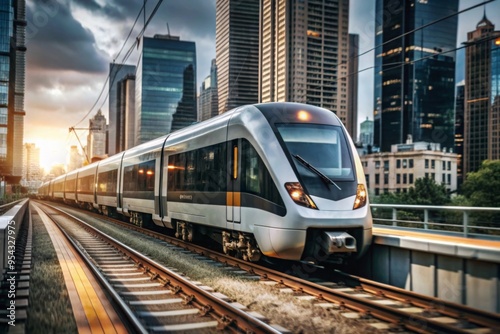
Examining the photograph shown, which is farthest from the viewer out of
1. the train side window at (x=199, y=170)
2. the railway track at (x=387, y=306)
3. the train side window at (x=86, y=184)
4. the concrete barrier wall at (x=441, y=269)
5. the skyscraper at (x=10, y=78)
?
the skyscraper at (x=10, y=78)

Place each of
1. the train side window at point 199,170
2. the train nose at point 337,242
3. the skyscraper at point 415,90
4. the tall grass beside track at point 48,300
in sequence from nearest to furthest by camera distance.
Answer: the tall grass beside track at point 48,300 → the train nose at point 337,242 → the train side window at point 199,170 → the skyscraper at point 415,90

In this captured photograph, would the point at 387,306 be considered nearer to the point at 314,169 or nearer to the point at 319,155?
the point at 314,169

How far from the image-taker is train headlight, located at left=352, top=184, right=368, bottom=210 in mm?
9172

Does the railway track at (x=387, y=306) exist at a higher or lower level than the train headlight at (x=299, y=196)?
lower

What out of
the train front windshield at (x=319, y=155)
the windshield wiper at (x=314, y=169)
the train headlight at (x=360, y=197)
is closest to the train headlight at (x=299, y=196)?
the train front windshield at (x=319, y=155)

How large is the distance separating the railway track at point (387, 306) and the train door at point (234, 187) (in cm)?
135

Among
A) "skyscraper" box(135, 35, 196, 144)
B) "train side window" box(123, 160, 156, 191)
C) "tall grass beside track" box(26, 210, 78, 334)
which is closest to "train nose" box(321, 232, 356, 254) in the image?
"tall grass beside track" box(26, 210, 78, 334)

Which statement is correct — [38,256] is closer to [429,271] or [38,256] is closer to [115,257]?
[115,257]

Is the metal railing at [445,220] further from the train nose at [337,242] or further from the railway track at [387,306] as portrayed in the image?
the railway track at [387,306]

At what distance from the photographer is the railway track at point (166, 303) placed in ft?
20.0

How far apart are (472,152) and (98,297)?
662 ft

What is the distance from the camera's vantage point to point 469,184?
10294 cm

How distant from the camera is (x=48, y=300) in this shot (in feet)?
24.1

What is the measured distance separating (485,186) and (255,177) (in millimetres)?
101633
